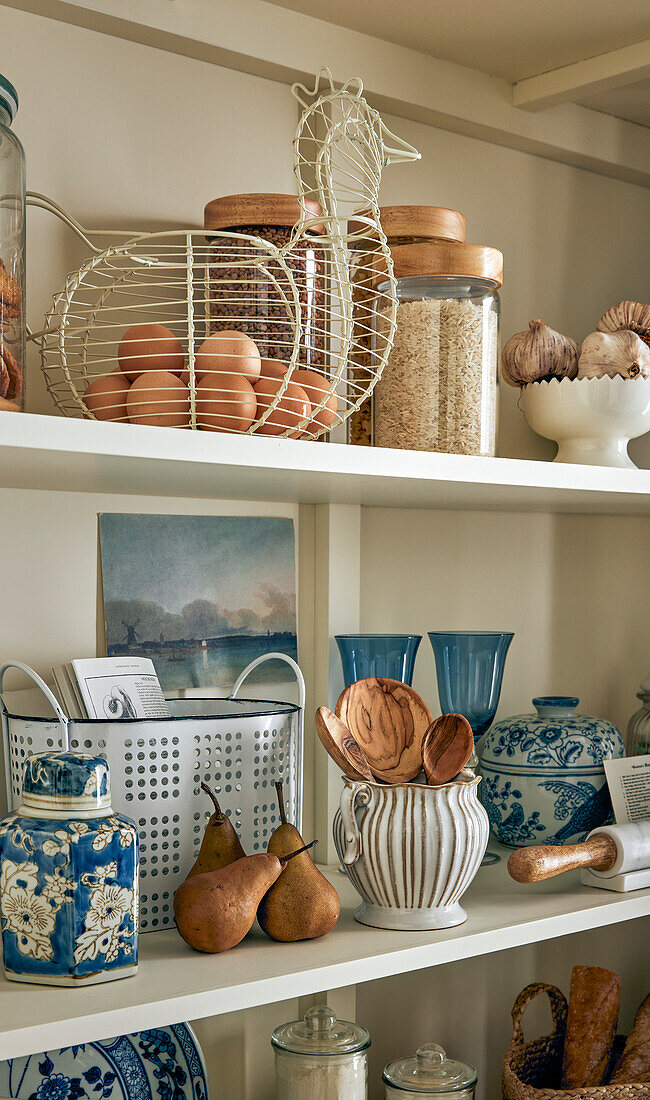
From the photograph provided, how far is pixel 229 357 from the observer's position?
31.9 inches

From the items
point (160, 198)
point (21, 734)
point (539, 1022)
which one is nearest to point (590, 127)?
point (160, 198)

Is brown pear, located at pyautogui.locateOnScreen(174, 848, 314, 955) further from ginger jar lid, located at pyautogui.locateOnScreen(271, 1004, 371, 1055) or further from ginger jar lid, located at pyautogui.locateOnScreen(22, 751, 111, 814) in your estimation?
ginger jar lid, located at pyautogui.locateOnScreen(271, 1004, 371, 1055)

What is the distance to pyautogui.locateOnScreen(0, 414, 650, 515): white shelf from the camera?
732 millimetres

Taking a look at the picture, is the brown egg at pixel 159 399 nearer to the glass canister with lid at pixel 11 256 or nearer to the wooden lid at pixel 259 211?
the glass canister with lid at pixel 11 256

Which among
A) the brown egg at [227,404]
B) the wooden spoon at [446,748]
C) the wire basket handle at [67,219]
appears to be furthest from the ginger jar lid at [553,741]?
the wire basket handle at [67,219]

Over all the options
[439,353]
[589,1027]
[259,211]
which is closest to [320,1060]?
[589,1027]

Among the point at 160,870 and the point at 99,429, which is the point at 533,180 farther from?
the point at 160,870

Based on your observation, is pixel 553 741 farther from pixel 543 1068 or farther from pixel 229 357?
pixel 229 357

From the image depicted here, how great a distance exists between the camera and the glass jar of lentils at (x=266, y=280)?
0.90 meters

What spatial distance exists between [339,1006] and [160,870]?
389 mm

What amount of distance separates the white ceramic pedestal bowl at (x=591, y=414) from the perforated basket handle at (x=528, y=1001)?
596 mm

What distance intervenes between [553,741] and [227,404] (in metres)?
0.57

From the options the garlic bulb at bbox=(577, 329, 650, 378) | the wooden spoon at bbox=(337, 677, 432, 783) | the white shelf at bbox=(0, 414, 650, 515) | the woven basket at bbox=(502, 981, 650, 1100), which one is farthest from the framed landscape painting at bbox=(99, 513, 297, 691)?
the woven basket at bbox=(502, 981, 650, 1100)

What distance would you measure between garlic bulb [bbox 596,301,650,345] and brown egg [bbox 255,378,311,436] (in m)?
0.46
